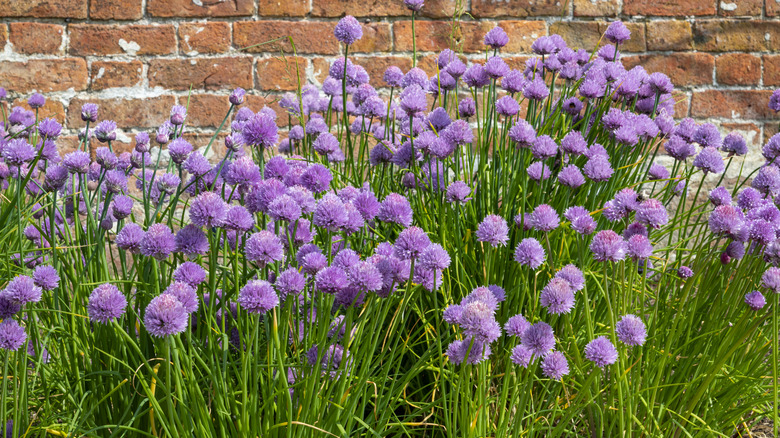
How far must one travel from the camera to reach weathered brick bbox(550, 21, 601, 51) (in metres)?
2.65

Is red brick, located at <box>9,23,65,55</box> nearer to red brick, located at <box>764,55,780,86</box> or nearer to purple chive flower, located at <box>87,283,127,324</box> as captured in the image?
purple chive flower, located at <box>87,283,127,324</box>

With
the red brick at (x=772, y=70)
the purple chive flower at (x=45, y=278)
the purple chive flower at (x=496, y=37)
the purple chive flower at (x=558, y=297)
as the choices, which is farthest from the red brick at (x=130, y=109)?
the red brick at (x=772, y=70)

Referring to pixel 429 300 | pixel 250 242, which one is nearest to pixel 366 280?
pixel 250 242

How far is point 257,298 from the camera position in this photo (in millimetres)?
835

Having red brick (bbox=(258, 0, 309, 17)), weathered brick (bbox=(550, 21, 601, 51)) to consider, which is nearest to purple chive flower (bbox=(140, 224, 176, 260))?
red brick (bbox=(258, 0, 309, 17))

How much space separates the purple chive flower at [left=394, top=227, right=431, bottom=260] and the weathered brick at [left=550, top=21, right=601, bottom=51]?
6.59ft

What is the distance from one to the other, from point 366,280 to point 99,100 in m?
2.18

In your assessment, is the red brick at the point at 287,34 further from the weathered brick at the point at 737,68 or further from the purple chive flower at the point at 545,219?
the purple chive flower at the point at 545,219

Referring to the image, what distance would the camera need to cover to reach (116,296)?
0.86 metres

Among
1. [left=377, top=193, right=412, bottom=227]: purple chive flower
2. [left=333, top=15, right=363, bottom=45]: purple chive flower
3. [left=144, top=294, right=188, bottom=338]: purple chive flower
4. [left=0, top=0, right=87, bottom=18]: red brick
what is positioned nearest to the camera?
[left=144, top=294, right=188, bottom=338]: purple chive flower

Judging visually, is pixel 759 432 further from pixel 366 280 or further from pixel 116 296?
pixel 116 296

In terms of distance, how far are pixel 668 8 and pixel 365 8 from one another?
1.24m

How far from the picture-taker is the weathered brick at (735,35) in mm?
2650

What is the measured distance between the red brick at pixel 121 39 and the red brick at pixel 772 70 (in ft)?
7.98
